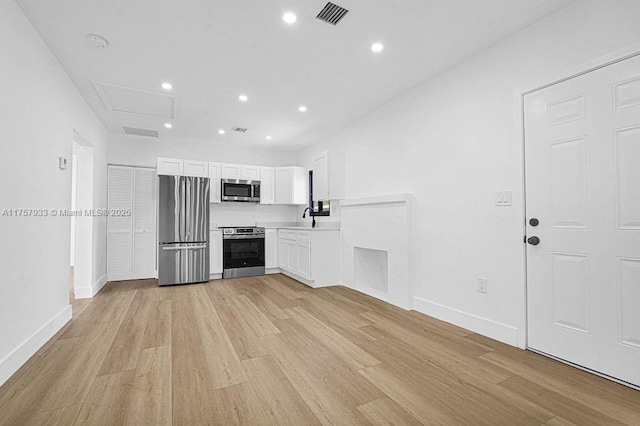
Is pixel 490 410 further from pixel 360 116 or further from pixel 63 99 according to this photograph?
pixel 63 99

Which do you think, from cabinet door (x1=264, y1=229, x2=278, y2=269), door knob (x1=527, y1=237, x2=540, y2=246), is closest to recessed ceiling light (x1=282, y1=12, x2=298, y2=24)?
door knob (x1=527, y1=237, x2=540, y2=246)

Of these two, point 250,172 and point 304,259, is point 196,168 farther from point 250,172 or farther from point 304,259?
point 304,259

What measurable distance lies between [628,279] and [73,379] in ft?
12.2

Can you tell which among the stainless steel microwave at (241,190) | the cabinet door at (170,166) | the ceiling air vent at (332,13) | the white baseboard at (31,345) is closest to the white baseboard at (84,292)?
the white baseboard at (31,345)

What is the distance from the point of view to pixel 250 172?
610 centimetres

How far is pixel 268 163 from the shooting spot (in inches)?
262

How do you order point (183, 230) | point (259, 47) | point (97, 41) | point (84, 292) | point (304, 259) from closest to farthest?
1. point (97, 41)
2. point (259, 47)
3. point (84, 292)
4. point (304, 259)
5. point (183, 230)

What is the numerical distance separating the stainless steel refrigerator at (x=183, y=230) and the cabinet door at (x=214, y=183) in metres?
0.39

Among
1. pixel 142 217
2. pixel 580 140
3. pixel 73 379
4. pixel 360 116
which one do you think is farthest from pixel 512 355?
pixel 142 217

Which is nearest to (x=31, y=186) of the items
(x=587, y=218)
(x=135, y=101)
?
(x=135, y=101)

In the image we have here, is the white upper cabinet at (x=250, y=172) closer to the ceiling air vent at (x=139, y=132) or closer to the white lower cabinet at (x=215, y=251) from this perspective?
the white lower cabinet at (x=215, y=251)

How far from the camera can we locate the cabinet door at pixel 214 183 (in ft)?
18.8

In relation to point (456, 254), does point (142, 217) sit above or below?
above

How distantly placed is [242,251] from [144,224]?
1786 millimetres
